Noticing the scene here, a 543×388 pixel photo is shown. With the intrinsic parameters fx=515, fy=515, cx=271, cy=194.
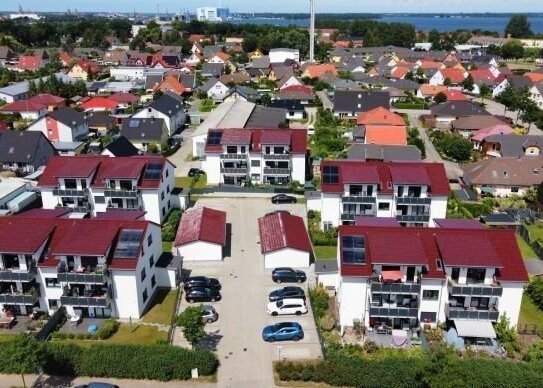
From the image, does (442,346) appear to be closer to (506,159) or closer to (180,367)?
(180,367)

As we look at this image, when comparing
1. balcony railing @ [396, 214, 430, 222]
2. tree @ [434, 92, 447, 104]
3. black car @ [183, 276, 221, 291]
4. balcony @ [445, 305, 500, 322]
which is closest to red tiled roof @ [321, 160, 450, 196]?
balcony railing @ [396, 214, 430, 222]

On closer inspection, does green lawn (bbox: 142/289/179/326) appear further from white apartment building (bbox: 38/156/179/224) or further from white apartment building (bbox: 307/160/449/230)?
white apartment building (bbox: 307/160/449/230)

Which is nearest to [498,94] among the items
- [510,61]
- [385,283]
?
[510,61]

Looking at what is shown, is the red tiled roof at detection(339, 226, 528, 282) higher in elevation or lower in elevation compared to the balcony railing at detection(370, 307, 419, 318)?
higher

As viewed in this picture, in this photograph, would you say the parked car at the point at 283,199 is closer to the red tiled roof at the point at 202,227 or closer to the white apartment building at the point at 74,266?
the red tiled roof at the point at 202,227

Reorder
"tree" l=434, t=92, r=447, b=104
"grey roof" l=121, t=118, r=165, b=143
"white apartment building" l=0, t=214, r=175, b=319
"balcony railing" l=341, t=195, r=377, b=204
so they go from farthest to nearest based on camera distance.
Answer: "tree" l=434, t=92, r=447, b=104 → "grey roof" l=121, t=118, r=165, b=143 → "balcony railing" l=341, t=195, r=377, b=204 → "white apartment building" l=0, t=214, r=175, b=319
